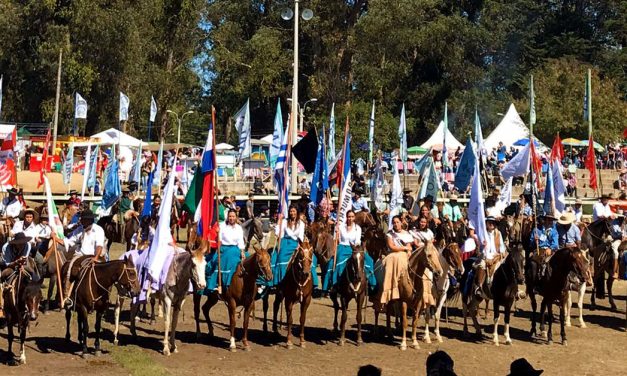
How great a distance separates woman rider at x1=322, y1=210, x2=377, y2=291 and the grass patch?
4.10 metres

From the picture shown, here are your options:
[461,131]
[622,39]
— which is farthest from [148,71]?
[622,39]

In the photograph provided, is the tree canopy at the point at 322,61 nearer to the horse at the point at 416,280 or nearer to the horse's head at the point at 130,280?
the horse at the point at 416,280

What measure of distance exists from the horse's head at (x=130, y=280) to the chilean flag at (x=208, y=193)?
1881 mm

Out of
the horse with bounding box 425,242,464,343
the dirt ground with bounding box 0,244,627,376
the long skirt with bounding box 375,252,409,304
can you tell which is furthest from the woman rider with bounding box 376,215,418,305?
the dirt ground with bounding box 0,244,627,376

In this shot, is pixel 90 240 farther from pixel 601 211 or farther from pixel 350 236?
pixel 601 211

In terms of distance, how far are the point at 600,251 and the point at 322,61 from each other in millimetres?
52610

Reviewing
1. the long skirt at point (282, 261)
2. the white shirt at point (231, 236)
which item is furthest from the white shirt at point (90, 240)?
the long skirt at point (282, 261)

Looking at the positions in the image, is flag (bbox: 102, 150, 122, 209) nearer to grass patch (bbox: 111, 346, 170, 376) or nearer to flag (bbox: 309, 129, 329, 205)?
flag (bbox: 309, 129, 329, 205)

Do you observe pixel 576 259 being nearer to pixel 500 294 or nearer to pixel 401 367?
pixel 500 294

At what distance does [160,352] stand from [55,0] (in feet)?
154

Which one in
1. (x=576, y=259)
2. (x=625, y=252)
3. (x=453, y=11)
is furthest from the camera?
(x=453, y=11)

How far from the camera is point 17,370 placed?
55.9 feet

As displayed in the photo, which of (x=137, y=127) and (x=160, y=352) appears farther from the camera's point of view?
(x=137, y=127)

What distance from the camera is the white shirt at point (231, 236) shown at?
1975 centimetres
